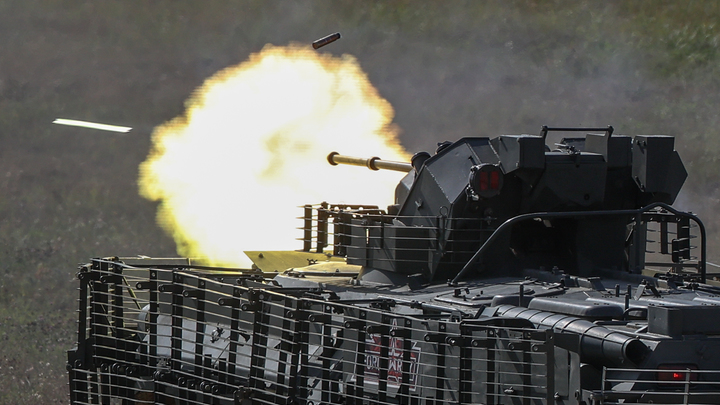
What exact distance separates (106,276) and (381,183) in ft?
25.6

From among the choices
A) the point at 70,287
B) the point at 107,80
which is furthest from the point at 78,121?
the point at 70,287

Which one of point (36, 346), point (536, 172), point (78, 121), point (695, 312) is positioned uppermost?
point (78, 121)

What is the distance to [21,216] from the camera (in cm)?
2155

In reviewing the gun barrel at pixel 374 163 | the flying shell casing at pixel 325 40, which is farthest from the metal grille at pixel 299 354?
the flying shell casing at pixel 325 40

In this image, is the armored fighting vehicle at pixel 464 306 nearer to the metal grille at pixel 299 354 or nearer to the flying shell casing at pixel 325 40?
the metal grille at pixel 299 354

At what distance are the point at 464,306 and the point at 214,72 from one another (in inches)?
468

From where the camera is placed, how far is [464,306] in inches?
389

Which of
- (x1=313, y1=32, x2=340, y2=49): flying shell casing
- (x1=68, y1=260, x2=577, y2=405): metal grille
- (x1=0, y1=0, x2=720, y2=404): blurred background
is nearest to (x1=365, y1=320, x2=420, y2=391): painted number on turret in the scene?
(x1=68, y1=260, x2=577, y2=405): metal grille

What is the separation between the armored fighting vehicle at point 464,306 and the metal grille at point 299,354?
2cm

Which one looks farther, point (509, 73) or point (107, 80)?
point (509, 73)

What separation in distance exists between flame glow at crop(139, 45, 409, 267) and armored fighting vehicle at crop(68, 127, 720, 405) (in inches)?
220

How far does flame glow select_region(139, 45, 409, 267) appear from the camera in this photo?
19688 mm

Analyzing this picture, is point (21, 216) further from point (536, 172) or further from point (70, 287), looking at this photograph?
point (536, 172)

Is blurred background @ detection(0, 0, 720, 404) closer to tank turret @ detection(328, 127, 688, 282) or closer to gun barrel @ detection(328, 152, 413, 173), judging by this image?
gun barrel @ detection(328, 152, 413, 173)
